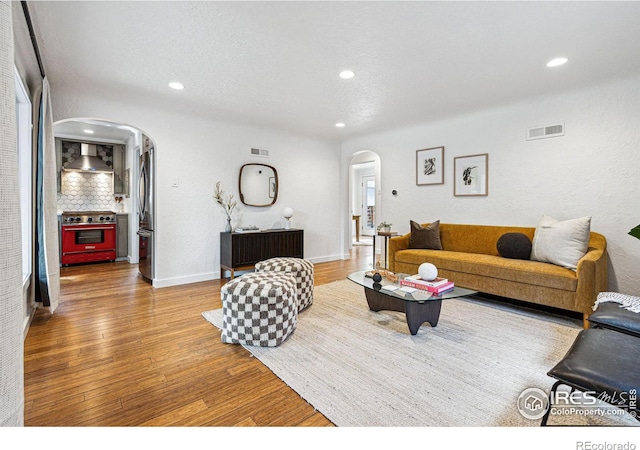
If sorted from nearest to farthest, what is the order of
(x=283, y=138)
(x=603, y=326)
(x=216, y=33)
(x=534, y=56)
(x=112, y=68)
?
(x=603, y=326) < (x=216, y=33) < (x=534, y=56) < (x=112, y=68) < (x=283, y=138)

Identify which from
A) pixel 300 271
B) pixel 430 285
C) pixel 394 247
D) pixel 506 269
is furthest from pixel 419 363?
pixel 394 247

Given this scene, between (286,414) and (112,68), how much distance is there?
3.38 meters

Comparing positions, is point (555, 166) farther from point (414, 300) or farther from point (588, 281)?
point (414, 300)

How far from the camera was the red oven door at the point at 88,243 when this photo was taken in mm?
5609

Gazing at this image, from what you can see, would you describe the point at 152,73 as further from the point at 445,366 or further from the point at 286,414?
the point at 445,366

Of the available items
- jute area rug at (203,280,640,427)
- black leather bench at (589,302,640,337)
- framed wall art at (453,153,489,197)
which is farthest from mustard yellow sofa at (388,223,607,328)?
black leather bench at (589,302,640,337)

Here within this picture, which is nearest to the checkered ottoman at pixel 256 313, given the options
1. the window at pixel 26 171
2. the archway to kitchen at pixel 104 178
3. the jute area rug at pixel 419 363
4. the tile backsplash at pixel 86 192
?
the jute area rug at pixel 419 363

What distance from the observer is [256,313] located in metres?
2.39

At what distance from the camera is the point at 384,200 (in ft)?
18.6

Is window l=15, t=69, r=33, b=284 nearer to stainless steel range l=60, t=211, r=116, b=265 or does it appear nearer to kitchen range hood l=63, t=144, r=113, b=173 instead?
stainless steel range l=60, t=211, r=116, b=265

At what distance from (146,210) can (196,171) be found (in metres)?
0.95

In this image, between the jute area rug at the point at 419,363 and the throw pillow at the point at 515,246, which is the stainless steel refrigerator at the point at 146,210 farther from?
the throw pillow at the point at 515,246

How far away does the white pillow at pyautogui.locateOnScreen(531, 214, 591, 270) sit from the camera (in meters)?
3.15

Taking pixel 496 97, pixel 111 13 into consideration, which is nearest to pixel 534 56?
pixel 496 97
